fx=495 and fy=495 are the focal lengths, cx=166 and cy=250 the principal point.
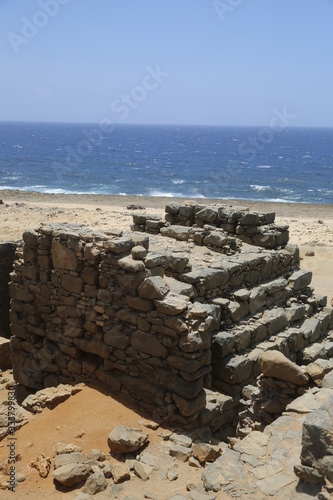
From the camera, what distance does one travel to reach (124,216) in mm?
32562

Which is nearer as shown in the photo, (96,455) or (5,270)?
(96,455)

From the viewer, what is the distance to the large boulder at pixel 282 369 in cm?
757

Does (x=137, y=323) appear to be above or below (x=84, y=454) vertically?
above

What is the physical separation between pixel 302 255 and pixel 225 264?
561 inches

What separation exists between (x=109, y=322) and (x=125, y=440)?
220 cm

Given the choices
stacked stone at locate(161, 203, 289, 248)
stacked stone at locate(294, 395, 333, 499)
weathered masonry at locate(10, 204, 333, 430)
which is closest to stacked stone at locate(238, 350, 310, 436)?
weathered masonry at locate(10, 204, 333, 430)

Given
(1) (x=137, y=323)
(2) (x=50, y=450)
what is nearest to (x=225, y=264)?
(1) (x=137, y=323)

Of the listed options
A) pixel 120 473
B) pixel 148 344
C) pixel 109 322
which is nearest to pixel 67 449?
pixel 120 473

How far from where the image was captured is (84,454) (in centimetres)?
712

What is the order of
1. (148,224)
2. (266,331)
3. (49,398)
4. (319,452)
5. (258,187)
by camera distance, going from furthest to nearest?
(258,187)
(148,224)
(266,331)
(49,398)
(319,452)

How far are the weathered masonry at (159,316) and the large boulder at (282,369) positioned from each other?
80 centimetres

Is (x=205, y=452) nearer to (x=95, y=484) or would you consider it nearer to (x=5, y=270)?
(x=95, y=484)

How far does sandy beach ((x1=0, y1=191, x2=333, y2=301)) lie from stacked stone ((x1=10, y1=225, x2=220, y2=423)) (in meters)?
7.19

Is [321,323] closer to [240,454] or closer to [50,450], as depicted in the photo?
[240,454]
